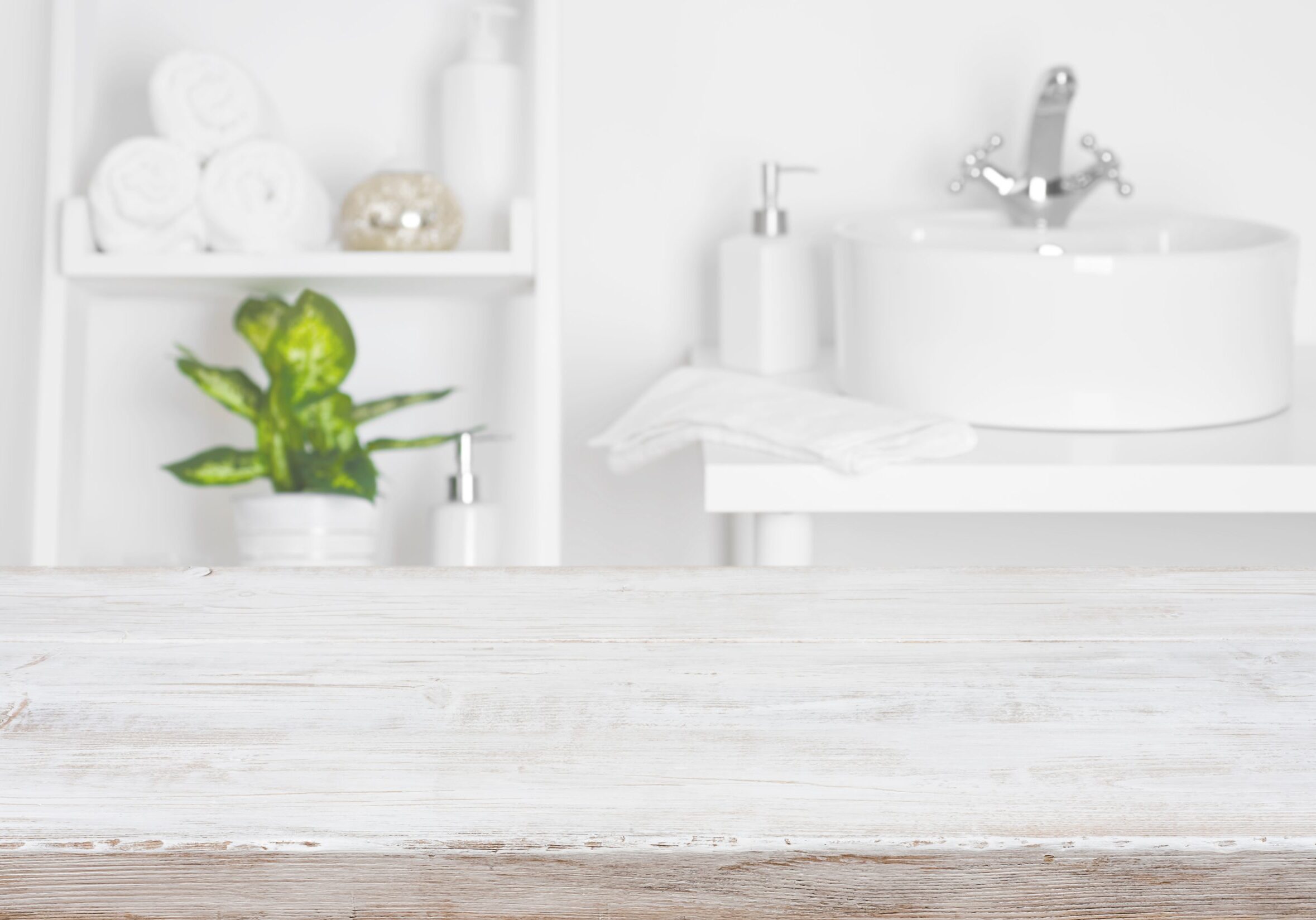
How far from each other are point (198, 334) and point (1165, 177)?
1153 mm

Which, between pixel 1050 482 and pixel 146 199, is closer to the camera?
pixel 1050 482

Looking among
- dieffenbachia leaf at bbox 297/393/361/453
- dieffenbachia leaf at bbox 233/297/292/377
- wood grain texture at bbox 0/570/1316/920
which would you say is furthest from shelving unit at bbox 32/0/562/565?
wood grain texture at bbox 0/570/1316/920

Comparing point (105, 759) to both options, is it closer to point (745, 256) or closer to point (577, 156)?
point (745, 256)

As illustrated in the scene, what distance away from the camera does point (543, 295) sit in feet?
4.10

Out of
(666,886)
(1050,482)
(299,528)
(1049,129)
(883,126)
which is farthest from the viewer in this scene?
(883,126)

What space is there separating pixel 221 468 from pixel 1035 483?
30.4 inches

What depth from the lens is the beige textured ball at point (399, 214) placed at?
123 cm

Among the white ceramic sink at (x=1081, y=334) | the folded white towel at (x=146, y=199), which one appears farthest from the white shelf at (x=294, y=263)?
the white ceramic sink at (x=1081, y=334)

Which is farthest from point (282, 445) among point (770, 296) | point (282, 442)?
point (770, 296)

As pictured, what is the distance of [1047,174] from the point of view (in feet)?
4.43

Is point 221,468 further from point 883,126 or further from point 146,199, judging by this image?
point 883,126

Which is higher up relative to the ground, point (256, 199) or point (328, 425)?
point (256, 199)

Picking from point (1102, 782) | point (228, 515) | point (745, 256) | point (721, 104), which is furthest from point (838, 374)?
point (1102, 782)

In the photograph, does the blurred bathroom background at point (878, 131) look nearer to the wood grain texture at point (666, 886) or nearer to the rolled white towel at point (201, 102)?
the rolled white towel at point (201, 102)
